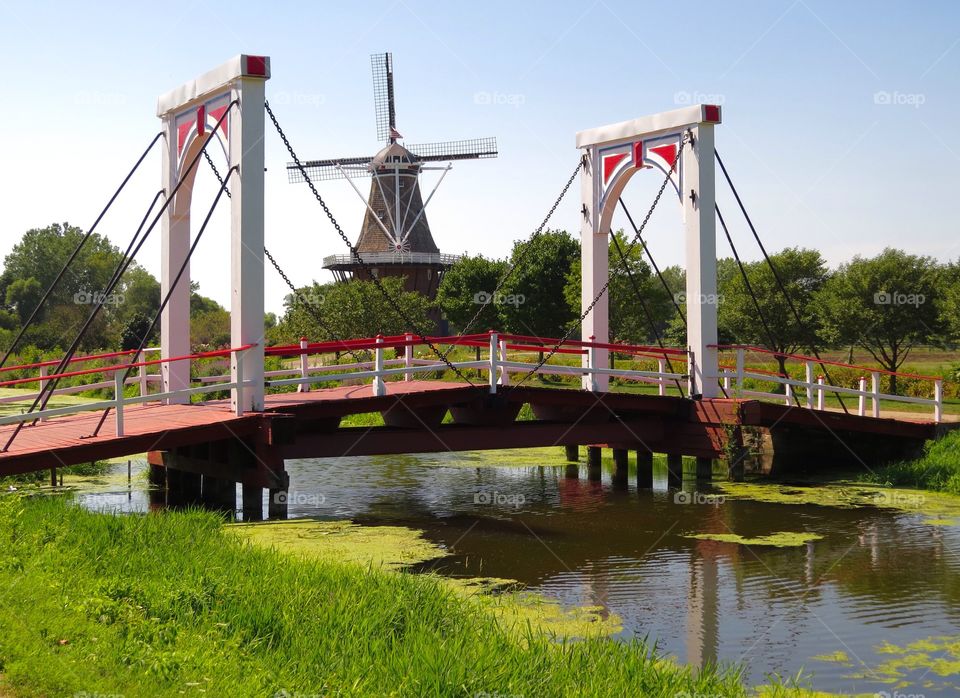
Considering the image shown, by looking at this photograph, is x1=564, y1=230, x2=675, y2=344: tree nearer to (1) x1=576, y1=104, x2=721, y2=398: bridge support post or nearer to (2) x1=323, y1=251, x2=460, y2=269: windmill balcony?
(2) x1=323, y1=251, x2=460, y2=269: windmill balcony

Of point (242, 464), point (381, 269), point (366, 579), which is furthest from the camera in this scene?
point (381, 269)

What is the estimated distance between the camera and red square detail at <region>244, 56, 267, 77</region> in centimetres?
1416

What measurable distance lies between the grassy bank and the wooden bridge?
3.32 metres

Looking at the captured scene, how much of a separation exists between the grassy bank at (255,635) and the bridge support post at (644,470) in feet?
30.3

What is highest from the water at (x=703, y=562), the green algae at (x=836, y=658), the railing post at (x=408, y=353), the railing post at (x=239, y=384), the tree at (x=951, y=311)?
the tree at (x=951, y=311)

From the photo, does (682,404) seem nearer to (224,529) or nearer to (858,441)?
(858,441)

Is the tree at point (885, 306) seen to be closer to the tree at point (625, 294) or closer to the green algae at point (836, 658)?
the tree at point (625, 294)

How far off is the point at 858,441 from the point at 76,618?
642 inches

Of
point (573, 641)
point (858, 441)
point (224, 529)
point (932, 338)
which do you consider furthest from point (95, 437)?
point (932, 338)

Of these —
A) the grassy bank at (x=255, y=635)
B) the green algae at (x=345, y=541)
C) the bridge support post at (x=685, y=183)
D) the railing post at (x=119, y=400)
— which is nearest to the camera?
the grassy bank at (x=255, y=635)

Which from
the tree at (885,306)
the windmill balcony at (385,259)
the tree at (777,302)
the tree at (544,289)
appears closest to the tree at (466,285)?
the windmill balcony at (385,259)

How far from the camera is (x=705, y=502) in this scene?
54.1 feet

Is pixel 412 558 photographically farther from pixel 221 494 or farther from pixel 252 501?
pixel 221 494

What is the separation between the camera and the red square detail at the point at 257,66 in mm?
14164
